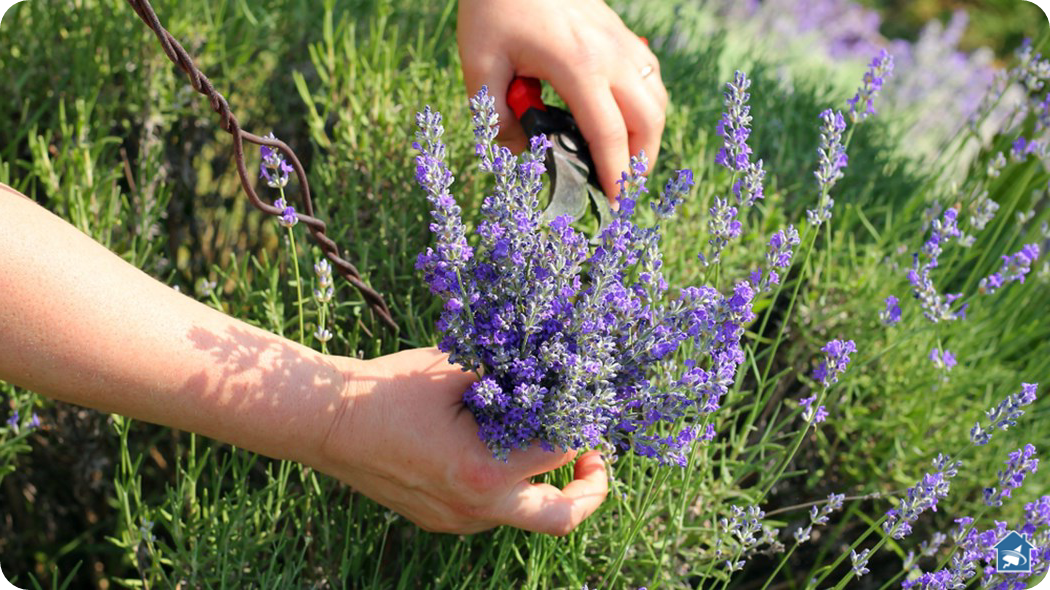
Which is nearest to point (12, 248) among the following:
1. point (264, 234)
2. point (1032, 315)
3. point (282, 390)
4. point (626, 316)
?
point (282, 390)

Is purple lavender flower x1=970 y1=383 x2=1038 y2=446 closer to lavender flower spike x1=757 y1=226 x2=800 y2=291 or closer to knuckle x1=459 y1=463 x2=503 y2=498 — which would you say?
lavender flower spike x1=757 y1=226 x2=800 y2=291

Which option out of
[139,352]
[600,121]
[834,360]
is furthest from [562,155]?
[139,352]

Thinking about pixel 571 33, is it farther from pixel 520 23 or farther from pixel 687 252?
pixel 687 252

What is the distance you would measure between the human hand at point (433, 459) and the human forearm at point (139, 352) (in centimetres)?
5

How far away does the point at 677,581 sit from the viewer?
171 cm

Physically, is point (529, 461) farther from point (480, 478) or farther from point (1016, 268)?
point (1016, 268)

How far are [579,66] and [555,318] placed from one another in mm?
550

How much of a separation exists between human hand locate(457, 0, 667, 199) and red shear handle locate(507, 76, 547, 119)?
1cm

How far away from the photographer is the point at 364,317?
6.24 ft

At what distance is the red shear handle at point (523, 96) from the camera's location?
178cm

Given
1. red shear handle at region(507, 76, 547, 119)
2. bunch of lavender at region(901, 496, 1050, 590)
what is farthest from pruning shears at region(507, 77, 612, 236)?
bunch of lavender at region(901, 496, 1050, 590)

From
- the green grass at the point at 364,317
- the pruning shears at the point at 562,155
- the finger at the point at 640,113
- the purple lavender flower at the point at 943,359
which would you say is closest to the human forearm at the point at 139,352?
the green grass at the point at 364,317

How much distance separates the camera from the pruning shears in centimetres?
164

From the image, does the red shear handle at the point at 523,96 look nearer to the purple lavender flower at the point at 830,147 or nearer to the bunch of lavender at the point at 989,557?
the purple lavender flower at the point at 830,147
